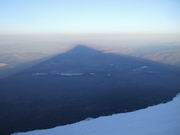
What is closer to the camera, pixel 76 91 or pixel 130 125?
pixel 130 125

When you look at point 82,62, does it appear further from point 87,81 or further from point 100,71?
point 87,81

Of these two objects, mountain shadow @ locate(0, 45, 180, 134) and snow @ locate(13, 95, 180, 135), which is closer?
snow @ locate(13, 95, 180, 135)

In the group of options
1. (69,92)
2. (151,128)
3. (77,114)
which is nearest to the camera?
(151,128)

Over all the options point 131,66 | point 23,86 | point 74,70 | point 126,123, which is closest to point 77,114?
point 126,123

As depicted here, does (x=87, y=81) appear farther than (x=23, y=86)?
Yes
